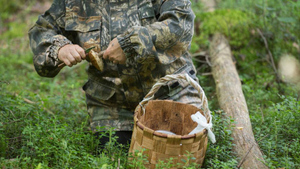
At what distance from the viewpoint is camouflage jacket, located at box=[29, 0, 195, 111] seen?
2584 mm

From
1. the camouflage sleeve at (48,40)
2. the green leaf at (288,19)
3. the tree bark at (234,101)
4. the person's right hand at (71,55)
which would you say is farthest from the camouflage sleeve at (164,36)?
the green leaf at (288,19)

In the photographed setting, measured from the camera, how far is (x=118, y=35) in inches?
103

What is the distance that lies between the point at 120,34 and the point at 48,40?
0.61m

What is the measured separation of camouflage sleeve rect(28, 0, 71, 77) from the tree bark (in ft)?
5.09

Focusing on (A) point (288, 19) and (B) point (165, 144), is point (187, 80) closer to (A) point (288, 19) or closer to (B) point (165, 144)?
(B) point (165, 144)

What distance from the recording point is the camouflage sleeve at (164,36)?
8.00ft

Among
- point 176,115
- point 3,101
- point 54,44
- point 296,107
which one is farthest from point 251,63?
point 3,101

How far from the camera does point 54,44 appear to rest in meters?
2.73

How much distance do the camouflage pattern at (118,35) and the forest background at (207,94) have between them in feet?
1.28

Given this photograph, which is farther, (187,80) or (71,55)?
(71,55)

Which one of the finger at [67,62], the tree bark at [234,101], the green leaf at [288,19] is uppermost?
the green leaf at [288,19]

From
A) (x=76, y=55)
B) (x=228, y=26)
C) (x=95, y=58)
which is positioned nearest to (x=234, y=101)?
(x=95, y=58)

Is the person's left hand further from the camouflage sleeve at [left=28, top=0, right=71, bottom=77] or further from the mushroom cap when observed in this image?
the camouflage sleeve at [left=28, top=0, right=71, bottom=77]

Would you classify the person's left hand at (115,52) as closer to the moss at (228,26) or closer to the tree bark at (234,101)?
the tree bark at (234,101)
